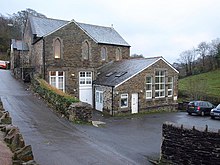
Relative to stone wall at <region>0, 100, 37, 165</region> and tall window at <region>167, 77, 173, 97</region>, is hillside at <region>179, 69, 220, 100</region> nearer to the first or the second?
tall window at <region>167, 77, 173, 97</region>

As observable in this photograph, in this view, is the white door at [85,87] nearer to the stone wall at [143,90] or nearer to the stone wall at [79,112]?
the stone wall at [143,90]

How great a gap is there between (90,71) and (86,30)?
24.7 ft

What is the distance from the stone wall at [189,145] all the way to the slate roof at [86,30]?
2019cm

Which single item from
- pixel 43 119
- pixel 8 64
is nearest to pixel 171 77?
pixel 43 119

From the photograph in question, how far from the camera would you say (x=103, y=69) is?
2991 centimetres

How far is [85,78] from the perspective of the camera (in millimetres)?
27844

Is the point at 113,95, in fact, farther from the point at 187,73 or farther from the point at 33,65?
the point at 187,73

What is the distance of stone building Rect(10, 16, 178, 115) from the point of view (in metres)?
24.5

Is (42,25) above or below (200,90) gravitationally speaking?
above

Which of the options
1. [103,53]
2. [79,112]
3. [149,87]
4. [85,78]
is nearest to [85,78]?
[85,78]

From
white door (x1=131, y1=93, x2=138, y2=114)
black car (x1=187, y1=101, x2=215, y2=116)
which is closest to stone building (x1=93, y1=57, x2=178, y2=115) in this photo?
white door (x1=131, y1=93, x2=138, y2=114)

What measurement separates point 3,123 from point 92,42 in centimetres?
1923

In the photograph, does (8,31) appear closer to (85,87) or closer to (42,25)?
(42,25)

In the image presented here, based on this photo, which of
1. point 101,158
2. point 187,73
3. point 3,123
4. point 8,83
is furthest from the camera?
point 187,73
